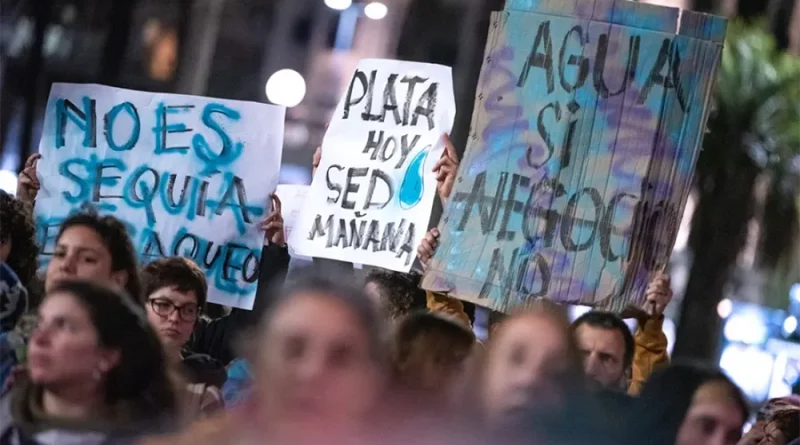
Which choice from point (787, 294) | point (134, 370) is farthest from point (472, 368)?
point (787, 294)

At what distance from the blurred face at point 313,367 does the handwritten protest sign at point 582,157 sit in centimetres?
105

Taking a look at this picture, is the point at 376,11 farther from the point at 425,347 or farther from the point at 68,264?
the point at 425,347

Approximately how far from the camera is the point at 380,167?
10.6 feet

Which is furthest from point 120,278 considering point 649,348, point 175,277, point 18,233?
point 649,348

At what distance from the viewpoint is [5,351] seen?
6.45 feet

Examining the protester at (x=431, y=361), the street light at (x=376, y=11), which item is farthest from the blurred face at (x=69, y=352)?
the street light at (x=376, y=11)

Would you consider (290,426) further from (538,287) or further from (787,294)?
(787,294)

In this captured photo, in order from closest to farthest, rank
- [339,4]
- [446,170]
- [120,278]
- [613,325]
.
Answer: [120,278]
[613,325]
[446,170]
[339,4]

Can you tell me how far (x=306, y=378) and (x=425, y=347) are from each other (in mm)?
309

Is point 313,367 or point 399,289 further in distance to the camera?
point 399,289

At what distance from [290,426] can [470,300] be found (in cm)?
110

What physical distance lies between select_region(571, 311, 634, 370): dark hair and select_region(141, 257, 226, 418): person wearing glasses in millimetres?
709

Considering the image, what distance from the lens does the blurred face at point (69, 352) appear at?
176cm

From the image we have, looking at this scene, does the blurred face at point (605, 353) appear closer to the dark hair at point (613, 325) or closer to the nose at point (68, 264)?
the dark hair at point (613, 325)
